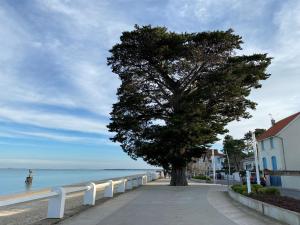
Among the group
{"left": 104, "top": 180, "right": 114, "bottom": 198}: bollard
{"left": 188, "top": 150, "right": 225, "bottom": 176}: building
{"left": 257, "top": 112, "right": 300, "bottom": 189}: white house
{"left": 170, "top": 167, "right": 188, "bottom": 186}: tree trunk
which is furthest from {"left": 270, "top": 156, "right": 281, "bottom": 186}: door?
{"left": 188, "top": 150, "right": 225, "bottom": 176}: building

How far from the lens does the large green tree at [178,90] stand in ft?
88.6

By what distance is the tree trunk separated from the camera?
2952 cm

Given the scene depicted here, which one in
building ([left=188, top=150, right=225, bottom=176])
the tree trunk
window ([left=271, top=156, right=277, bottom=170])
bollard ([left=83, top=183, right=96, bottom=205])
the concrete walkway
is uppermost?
building ([left=188, top=150, right=225, bottom=176])

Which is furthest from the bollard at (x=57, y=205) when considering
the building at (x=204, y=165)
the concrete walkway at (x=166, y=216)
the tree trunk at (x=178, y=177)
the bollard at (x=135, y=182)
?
the building at (x=204, y=165)

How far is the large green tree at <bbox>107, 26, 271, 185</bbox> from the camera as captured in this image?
2702 centimetres

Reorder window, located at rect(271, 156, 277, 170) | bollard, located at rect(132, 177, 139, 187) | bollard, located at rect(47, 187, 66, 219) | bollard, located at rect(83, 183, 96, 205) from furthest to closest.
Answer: window, located at rect(271, 156, 277, 170), bollard, located at rect(132, 177, 139, 187), bollard, located at rect(83, 183, 96, 205), bollard, located at rect(47, 187, 66, 219)

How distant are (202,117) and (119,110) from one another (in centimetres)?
740

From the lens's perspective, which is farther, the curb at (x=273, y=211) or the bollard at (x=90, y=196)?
the bollard at (x=90, y=196)

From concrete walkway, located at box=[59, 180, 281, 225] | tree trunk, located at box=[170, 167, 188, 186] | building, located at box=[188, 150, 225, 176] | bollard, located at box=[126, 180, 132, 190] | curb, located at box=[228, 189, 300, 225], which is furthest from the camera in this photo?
building, located at box=[188, 150, 225, 176]

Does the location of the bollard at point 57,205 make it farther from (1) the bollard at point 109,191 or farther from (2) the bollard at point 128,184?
(2) the bollard at point 128,184

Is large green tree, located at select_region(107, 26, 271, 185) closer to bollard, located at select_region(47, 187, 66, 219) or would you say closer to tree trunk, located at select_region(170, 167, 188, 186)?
tree trunk, located at select_region(170, 167, 188, 186)

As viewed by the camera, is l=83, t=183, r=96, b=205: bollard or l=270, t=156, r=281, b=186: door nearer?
l=83, t=183, r=96, b=205: bollard

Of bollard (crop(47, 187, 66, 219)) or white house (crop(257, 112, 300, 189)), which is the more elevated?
white house (crop(257, 112, 300, 189))

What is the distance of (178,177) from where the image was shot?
97.5ft
